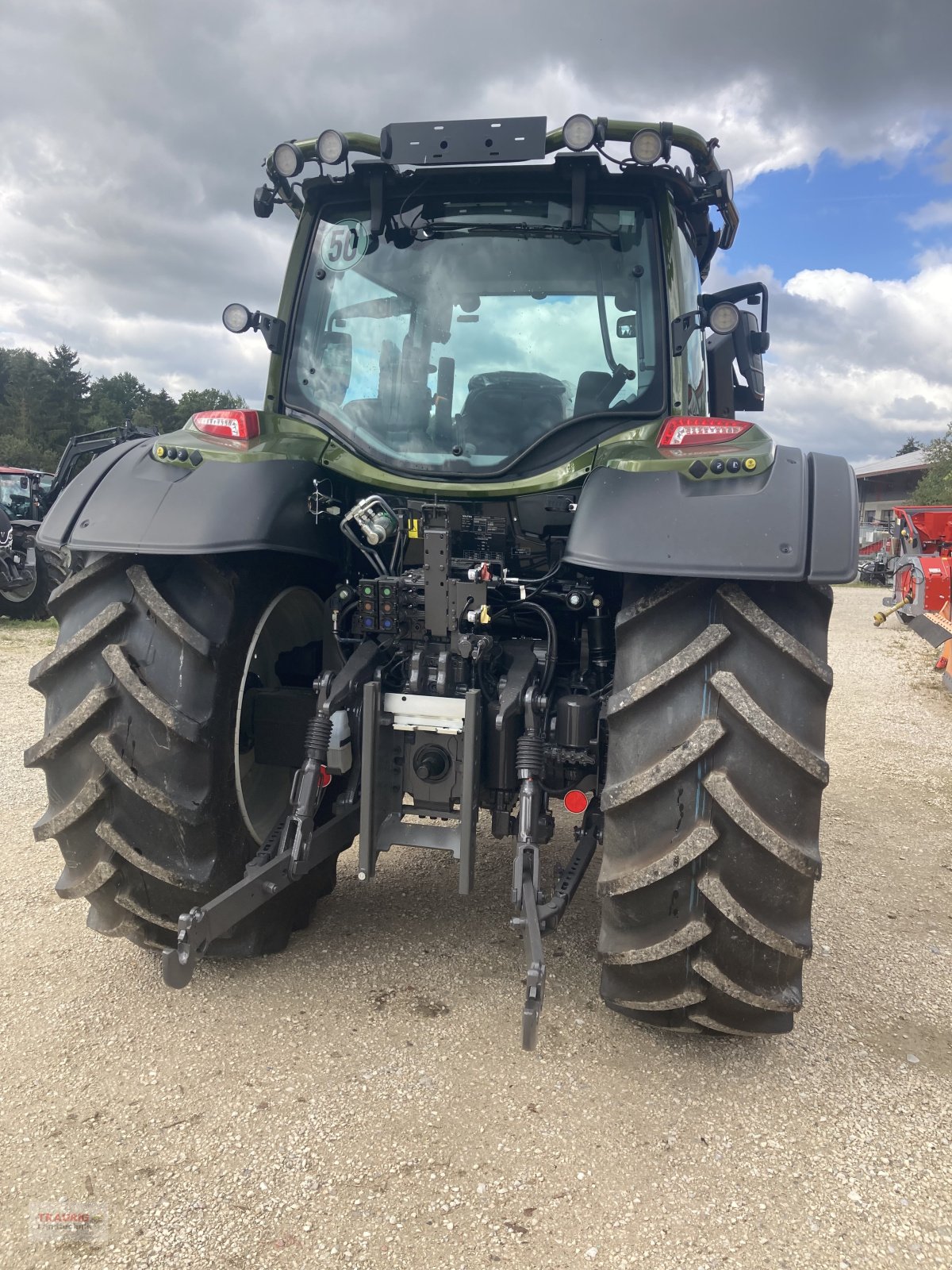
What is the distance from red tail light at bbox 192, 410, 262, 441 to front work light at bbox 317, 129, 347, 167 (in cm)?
83

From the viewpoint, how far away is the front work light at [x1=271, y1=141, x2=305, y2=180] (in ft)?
9.75

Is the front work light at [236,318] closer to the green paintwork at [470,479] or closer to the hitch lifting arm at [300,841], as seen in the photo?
the green paintwork at [470,479]

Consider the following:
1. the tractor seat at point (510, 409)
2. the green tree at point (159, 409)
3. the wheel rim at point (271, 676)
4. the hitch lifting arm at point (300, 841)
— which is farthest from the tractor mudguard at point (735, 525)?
the green tree at point (159, 409)

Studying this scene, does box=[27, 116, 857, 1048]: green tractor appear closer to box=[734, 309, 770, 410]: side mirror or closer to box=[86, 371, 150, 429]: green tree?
box=[734, 309, 770, 410]: side mirror

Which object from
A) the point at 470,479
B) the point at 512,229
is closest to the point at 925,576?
the point at 512,229

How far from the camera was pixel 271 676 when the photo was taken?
317 centimetres

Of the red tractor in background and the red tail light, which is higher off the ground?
the red tail light

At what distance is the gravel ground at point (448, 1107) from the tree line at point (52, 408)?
2274 inches

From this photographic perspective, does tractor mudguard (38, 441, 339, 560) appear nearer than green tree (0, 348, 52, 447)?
Yes

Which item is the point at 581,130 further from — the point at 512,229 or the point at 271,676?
the point at 271,676

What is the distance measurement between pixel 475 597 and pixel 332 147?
1.52 meters

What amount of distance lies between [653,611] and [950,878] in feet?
8.76

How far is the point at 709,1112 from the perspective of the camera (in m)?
2.26

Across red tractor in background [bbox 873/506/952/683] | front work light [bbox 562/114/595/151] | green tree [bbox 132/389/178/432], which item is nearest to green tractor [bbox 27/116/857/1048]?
front work light [bbox 562/114/595/151]
